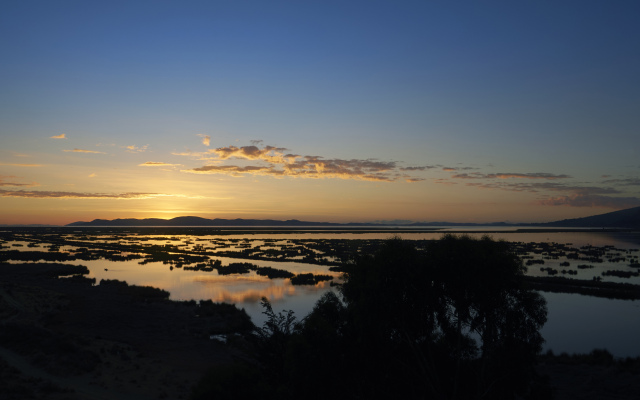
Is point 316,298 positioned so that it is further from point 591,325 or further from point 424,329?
point 424,329

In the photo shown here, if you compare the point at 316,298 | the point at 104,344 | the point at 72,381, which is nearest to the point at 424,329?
the point at 72,381

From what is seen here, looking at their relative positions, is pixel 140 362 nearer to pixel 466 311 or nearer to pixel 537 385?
pixel 466 311

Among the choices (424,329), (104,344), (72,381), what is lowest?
(104,344)

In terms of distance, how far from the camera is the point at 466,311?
1201cm

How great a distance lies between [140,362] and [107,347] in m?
2.79

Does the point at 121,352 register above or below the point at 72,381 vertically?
below

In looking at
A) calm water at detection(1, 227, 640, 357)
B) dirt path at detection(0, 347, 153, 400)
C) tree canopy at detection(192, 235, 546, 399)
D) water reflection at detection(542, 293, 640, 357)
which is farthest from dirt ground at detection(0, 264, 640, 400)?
tree canopy at detection(192, 235, 546, 399)

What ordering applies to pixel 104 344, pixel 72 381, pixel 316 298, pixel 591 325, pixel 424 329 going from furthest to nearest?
pixel 316 298, pixel 591 325, pixel 104 344, pixel 72 381, pixel 424 329

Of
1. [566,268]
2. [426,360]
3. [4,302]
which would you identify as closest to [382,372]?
[426,360]

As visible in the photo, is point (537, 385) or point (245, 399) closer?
point (245, 399)

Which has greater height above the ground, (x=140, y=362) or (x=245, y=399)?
(x=245, y=399)

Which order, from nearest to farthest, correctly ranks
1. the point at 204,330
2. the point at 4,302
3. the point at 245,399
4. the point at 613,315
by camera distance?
1. the point at 245,399
2. the point at 204,330
3. the point at 4,302
4. the point at 613,315

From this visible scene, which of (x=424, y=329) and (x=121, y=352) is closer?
(x=424, y=329)

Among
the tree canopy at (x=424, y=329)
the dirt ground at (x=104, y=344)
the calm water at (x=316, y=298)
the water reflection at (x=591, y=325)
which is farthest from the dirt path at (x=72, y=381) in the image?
the water reflection at (x=591, y=325)
